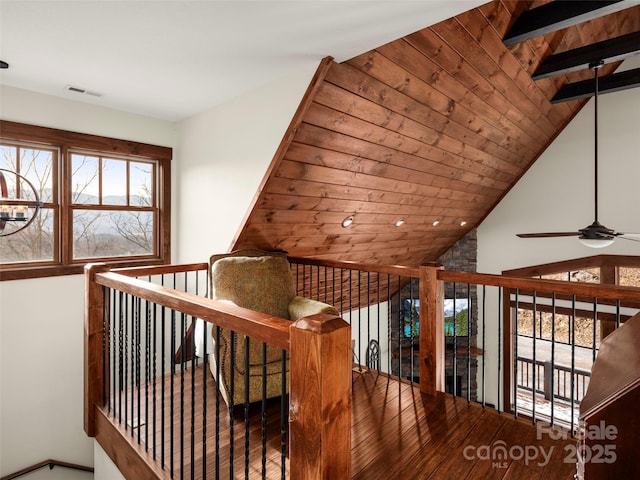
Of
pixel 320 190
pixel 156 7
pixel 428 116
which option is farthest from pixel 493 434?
pixel 156 7

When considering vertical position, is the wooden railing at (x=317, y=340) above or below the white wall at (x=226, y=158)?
below

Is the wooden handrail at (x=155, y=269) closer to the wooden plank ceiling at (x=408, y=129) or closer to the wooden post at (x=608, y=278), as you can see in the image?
the wooden plank ceiling at (x=408, y=129)

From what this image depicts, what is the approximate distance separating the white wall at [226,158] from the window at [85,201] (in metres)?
0.33

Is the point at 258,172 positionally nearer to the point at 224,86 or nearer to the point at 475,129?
the point at 224,86

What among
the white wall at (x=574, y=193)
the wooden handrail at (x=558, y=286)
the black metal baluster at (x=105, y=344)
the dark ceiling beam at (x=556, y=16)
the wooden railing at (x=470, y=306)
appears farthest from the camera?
the white wall at (x=574, y=193)

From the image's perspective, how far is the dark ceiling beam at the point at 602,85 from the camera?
383 centimetres

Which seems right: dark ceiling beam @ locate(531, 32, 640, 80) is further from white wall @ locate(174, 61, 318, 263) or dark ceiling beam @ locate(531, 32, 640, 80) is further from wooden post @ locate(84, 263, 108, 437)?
wooden post @ locate(84, 263, 108, 437)

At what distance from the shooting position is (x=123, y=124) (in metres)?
3.69

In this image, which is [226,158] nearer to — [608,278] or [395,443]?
[395,443]

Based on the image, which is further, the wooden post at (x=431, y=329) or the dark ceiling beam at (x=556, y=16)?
the wooden post at (x=431, y=329)

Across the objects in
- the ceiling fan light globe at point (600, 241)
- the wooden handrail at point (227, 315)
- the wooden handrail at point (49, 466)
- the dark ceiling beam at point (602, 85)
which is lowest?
the wooden handrail at point (49, 466)

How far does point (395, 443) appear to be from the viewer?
1.95 m

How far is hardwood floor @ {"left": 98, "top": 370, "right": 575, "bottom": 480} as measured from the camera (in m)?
1.73

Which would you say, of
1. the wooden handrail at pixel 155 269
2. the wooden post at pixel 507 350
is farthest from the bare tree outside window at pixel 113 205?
the wooden post at pixel 507 350
